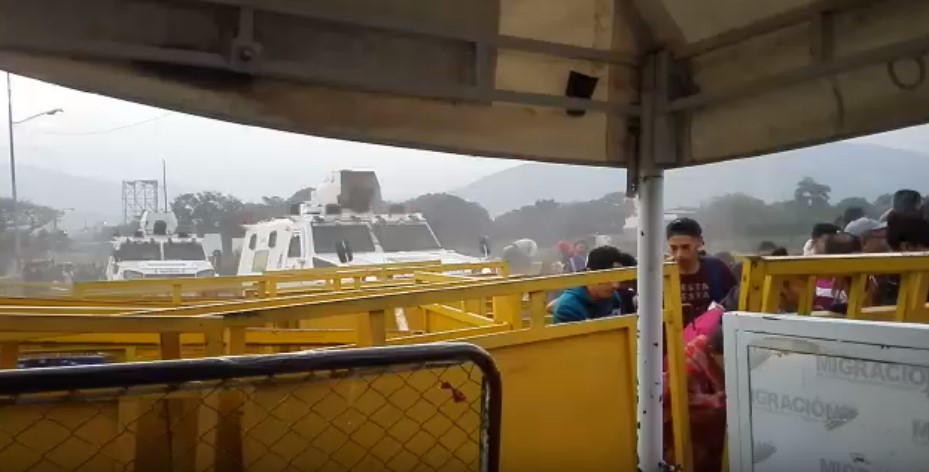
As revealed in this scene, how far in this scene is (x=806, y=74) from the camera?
90.6 inches

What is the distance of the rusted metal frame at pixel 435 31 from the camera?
2129mm

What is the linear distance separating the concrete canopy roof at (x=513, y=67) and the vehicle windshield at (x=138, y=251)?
43.4 ft

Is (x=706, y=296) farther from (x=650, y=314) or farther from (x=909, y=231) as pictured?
(x=650, y=314)

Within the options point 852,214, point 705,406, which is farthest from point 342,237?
point 705,406

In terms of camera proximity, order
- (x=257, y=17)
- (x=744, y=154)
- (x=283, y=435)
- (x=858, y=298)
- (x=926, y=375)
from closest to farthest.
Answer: (x=926, y=375) → (x=257, y=17) → (x=283, y=435) → (x=744, y=154) → (x=858, y=298)

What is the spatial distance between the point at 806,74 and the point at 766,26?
0.22 m

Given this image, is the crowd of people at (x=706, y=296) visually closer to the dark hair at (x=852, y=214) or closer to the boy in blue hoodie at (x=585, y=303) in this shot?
the boy in blue hoodie at (x=585, y=303)

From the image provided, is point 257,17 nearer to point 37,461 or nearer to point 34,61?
point 34,61

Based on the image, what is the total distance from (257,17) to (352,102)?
404 millimetres

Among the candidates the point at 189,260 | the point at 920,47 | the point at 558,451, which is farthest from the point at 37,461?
the point at 189,260

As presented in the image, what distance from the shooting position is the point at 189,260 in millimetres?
14406

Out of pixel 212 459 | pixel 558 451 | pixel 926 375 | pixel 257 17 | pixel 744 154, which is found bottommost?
pixel 558 451

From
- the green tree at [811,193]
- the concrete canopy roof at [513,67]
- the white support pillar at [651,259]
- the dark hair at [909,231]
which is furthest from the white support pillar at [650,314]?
the green tree at [811,193]

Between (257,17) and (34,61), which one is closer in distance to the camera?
(34,61)
